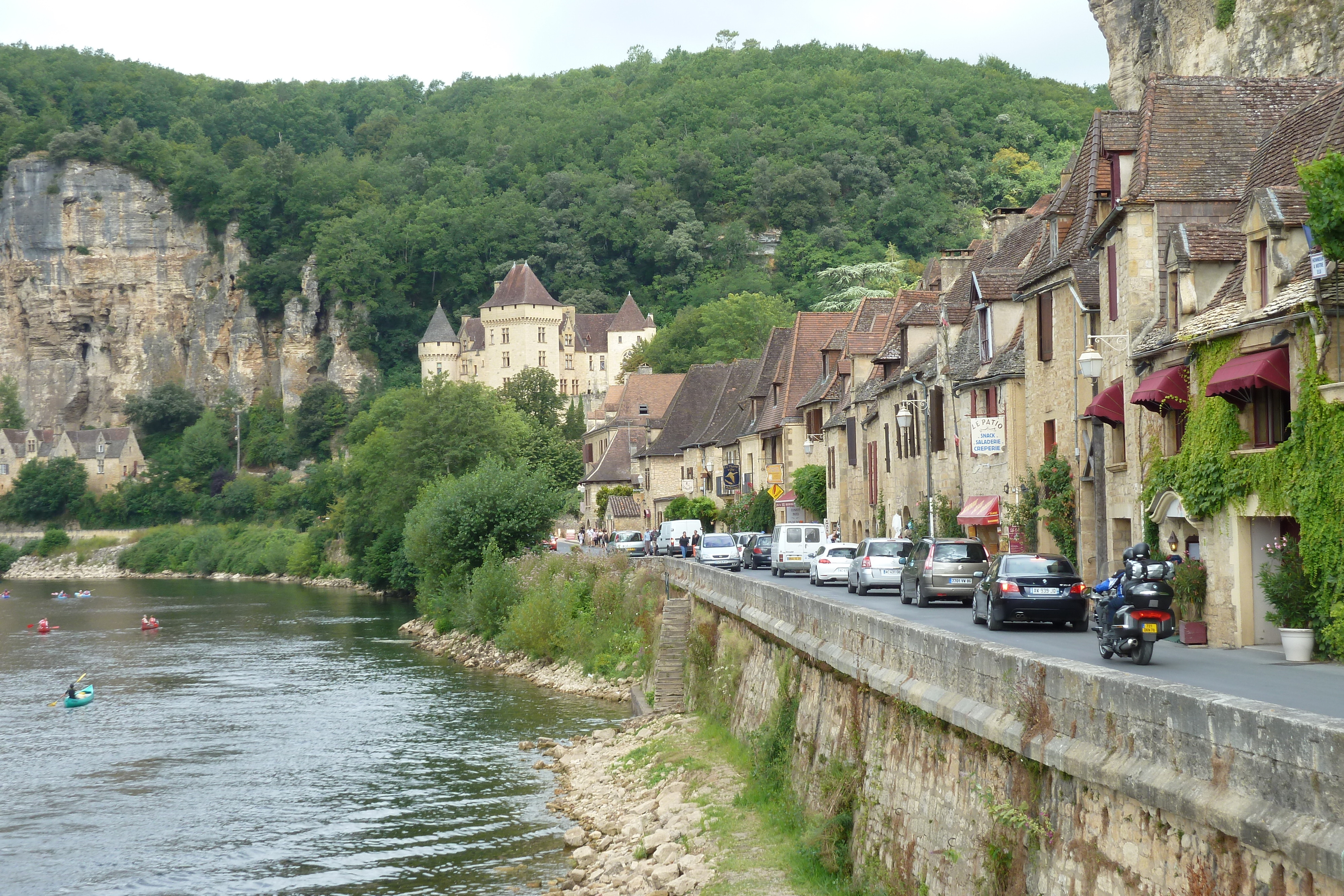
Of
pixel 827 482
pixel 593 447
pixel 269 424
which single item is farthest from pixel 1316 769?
pixel 269 424

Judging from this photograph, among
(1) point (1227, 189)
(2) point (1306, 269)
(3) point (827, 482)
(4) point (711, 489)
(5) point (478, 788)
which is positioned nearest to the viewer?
(2) point (1306, 269)

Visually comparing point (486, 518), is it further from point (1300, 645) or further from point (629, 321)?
point (629, 321)

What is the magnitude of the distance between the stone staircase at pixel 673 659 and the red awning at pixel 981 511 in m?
8.67

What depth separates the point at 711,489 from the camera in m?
72.6

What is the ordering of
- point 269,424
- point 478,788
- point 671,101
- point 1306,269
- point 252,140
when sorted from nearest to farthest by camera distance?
point 1306,269, point 478,788, point 269,424, point 671,101, point 252,140

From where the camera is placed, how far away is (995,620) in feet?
72.8

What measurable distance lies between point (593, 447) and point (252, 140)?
376 ft

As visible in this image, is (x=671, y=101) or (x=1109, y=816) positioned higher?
(x=671, y=101)

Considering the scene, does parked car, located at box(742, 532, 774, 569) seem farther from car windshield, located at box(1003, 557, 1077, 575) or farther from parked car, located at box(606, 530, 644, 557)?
car windshield, located at box(1003, 557, 1077, 575)

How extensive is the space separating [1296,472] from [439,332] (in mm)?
141179

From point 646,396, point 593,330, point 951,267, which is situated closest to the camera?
point 951,267

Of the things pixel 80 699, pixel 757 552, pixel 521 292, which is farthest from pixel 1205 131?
pixel 521 292

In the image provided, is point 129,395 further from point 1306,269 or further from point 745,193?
point 1306,269

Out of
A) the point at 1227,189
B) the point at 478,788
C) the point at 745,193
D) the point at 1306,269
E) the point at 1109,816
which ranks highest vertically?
the point at 745,193
